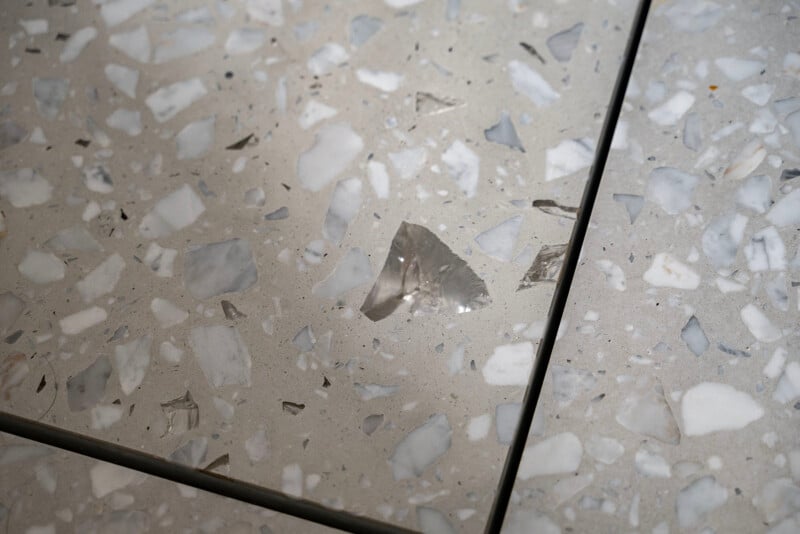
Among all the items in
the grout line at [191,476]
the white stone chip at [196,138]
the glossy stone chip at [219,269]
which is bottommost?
the grout line at [191,476]

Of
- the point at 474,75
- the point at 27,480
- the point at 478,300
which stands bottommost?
the point at 27,480

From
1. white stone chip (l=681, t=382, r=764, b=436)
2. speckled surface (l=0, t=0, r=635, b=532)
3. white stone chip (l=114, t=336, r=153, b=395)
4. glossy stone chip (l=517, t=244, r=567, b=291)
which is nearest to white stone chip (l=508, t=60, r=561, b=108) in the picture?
speckled surface (l=0, t=0, r=635, b=532)

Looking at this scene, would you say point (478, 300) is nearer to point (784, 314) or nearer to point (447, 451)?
point (447, 451)

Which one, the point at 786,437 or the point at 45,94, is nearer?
the point at 786,437

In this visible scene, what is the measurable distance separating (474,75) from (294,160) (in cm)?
16

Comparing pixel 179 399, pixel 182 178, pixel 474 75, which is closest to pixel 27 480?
pixel 179 399

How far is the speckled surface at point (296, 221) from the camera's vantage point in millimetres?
524

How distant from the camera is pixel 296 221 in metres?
0.56

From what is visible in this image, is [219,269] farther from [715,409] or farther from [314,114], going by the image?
[715,409]

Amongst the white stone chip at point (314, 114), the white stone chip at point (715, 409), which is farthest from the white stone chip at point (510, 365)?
the white stone chip at point (314, 114)

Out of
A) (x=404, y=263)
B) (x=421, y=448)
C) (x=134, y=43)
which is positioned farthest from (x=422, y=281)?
(x=134, y=43)

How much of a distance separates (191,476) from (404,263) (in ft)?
0.74

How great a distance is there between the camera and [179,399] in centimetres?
54

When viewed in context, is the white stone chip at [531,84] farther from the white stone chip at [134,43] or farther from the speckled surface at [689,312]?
the white stone chip at [134,43]
